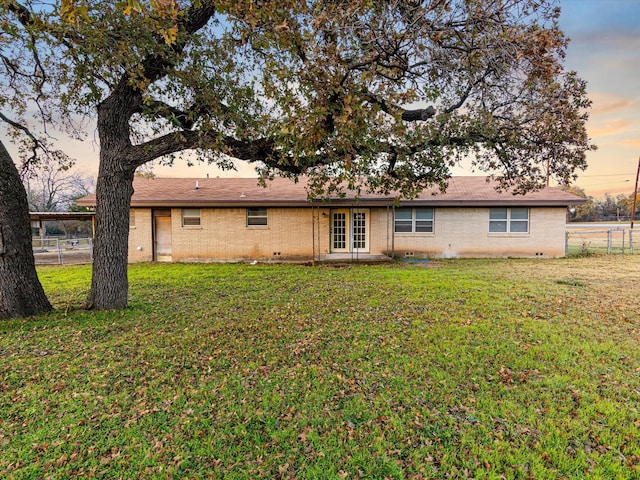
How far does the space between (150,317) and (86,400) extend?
2.99 meters

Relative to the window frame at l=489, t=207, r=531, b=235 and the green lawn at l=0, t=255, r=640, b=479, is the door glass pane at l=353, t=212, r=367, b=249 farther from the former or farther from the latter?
the green lawn at l=0, t=255, r=640, b=479

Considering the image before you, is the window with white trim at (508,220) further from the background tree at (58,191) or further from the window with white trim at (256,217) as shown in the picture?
the background tree at (58,191)

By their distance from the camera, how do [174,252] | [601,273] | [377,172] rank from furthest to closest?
[174,252] → [601,273] → [377,172]

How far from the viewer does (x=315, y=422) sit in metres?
3.10

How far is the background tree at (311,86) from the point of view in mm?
4598

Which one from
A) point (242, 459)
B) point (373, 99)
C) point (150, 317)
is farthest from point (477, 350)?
point (150, 317)

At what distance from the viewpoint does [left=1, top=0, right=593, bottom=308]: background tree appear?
460 cm

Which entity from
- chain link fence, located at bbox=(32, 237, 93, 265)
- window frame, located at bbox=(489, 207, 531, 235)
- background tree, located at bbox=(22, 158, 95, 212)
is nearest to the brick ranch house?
window frame, located at bbox=(489, 207, 531, 235)

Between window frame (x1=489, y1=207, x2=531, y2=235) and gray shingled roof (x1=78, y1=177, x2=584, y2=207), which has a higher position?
gray shingled roof (x1=78, y1=177, x2=584, y2=207)

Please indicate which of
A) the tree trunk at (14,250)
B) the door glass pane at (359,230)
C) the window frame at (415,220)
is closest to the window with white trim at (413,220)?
the window frame at (415,220)

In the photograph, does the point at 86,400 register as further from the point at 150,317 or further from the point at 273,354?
the point at 150,317

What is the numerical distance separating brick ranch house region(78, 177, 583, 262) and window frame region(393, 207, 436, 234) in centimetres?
4

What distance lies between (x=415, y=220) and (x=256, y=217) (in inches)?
290

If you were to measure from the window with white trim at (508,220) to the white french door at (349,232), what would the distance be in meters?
5.87
